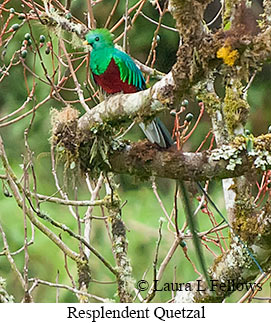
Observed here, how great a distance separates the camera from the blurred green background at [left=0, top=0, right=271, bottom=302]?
4.32 meters

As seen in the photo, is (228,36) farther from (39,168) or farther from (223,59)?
(39,168)

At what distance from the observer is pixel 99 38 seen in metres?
3.12

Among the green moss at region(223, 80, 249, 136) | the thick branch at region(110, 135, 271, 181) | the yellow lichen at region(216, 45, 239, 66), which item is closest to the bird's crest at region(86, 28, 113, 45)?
the green moss at region(223, 80, 249, 136)

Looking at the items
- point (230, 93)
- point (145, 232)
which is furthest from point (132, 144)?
point (145, 232)

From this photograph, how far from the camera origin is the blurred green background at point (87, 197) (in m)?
4.32

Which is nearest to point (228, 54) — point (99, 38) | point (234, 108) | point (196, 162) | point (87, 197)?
point (196, 162)

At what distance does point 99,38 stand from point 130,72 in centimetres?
21

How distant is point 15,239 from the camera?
430 cm

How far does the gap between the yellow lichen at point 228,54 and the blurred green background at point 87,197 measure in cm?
211

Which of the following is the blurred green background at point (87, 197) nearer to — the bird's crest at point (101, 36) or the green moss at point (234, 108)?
the bird's crest at point (101, 36)

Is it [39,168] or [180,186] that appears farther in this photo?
[39,168]

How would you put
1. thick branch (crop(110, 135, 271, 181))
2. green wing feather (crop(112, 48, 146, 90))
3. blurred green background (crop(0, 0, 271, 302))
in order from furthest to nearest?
1. blurred green background (crop(0, 0, 271, 302))
2. green wing feather (crop(112, 48, 146, 90))
3. thick branch (crop(110, 135, 271, 181))

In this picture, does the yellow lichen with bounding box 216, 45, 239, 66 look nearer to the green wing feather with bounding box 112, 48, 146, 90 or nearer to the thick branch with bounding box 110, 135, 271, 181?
the thick branch with bounding box 110, 135, 271, 181

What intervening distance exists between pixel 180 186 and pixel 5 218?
6.69ft
